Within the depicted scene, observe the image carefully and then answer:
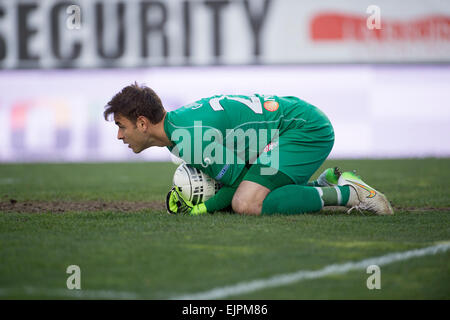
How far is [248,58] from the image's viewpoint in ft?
49.3

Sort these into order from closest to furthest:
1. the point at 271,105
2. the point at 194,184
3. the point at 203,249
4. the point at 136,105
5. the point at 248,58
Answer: the point at 203,249, the point at 136,105, the point at 194,184, the point at 271,105, the point at 248,58

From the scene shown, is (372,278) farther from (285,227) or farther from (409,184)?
(409,184)

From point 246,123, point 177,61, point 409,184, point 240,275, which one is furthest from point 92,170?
point 240,275

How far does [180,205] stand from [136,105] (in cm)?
99

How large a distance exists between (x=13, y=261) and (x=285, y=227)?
1.98m

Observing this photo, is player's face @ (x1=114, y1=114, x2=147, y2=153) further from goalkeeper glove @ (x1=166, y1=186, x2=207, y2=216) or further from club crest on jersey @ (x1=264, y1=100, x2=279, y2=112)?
club crest on jersey @ (x1=264, y1=100, x2=279, y2=112)

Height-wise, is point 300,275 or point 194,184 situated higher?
point 194,184

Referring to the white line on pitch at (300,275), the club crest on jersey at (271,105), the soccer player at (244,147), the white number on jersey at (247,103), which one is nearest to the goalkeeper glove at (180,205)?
the soccer player at (244,147)

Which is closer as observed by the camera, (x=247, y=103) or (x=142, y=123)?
(x=142, y=123)

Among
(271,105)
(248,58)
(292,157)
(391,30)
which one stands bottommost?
(292,157)

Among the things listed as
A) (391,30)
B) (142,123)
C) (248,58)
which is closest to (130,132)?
(142,123)

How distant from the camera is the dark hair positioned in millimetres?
5465

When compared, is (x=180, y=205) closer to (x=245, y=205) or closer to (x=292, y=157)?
(x=245, y=205)

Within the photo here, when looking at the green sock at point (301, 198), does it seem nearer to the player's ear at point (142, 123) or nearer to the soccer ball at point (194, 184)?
the soccer ball at point (194, 184)
